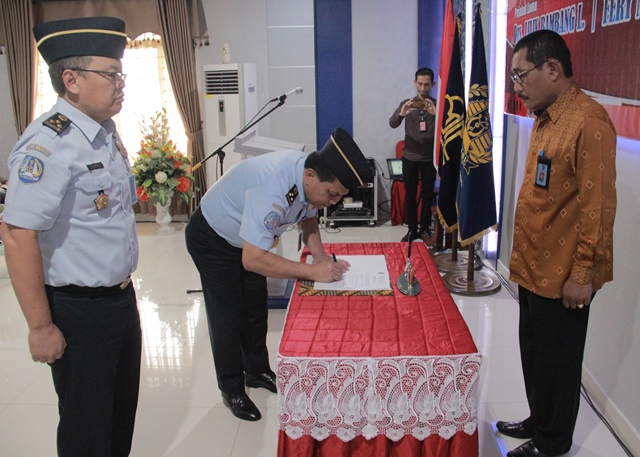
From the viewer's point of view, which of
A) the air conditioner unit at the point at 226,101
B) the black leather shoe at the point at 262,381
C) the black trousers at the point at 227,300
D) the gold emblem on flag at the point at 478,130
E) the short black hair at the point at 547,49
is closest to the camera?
the short black hair at the point at 547,49

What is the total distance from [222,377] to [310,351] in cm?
101

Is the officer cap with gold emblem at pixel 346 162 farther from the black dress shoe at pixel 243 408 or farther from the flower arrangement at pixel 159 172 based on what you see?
the flower arrangement at pixel 159 172

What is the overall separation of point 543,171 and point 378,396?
94 cm

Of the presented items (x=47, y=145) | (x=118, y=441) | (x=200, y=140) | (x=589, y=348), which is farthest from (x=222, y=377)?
(x=200, y=140)

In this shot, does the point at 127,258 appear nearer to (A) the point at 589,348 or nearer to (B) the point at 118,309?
(B) the point at 118,309

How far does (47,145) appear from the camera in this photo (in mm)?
1462

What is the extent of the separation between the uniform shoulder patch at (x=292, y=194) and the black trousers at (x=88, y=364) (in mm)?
584

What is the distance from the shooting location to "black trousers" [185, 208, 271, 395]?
2.27 meters

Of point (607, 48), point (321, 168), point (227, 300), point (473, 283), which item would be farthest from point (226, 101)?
point (321, 168)

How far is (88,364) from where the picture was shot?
162 centimetres

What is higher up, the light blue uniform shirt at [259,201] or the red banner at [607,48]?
the red banner at [607,48]

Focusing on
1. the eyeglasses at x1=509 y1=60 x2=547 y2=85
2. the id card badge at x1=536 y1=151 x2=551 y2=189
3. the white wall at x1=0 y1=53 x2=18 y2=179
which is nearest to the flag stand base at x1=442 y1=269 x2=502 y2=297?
the id card badge at x1=536 y1=151 x2=551 y2=189

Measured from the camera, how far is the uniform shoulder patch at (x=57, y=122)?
4.89 feet

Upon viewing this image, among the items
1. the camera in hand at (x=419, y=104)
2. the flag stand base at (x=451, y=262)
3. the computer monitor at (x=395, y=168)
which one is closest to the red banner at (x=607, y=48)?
the camera in hand at (x=419, y=104)
